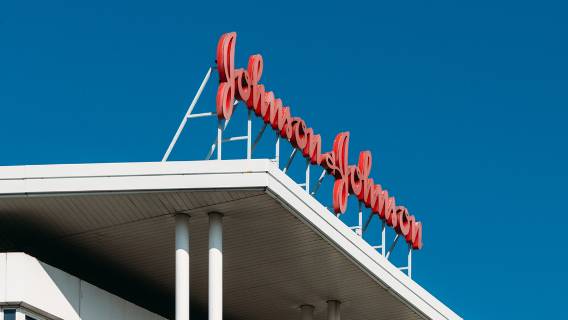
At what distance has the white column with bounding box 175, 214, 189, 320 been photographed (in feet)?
203

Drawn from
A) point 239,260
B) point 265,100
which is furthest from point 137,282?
point 265,100

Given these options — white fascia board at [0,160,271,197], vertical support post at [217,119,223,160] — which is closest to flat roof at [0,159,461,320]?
white fascia board at [0,160,271,197]

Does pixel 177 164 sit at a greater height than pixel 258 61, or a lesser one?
lesser

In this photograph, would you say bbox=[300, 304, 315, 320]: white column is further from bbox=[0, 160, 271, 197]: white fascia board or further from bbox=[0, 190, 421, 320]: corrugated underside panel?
bbox=[0, 160, 271, 197]: white fascia board

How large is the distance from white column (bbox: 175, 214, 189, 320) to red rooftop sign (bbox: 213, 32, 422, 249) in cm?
410

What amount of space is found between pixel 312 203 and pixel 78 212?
8448 mm

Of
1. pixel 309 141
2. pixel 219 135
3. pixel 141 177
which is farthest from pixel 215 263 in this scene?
pixel 309 141

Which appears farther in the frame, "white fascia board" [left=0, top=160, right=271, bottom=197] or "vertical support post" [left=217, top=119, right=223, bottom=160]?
"vertical support post" [left=217, top=119, right=223, bottom=160]

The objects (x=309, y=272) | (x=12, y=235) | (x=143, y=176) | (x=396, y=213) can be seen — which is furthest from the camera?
(x=396, y=213)

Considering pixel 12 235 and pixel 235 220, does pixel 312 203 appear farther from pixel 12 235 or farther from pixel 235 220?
pixel 12 235

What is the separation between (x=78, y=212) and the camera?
61.8 meters

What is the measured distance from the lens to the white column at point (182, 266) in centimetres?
6200

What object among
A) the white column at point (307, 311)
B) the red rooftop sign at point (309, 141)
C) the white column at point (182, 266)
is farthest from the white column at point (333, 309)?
the white column at point (182, 266)

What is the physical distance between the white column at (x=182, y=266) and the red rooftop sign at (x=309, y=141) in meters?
4.10
